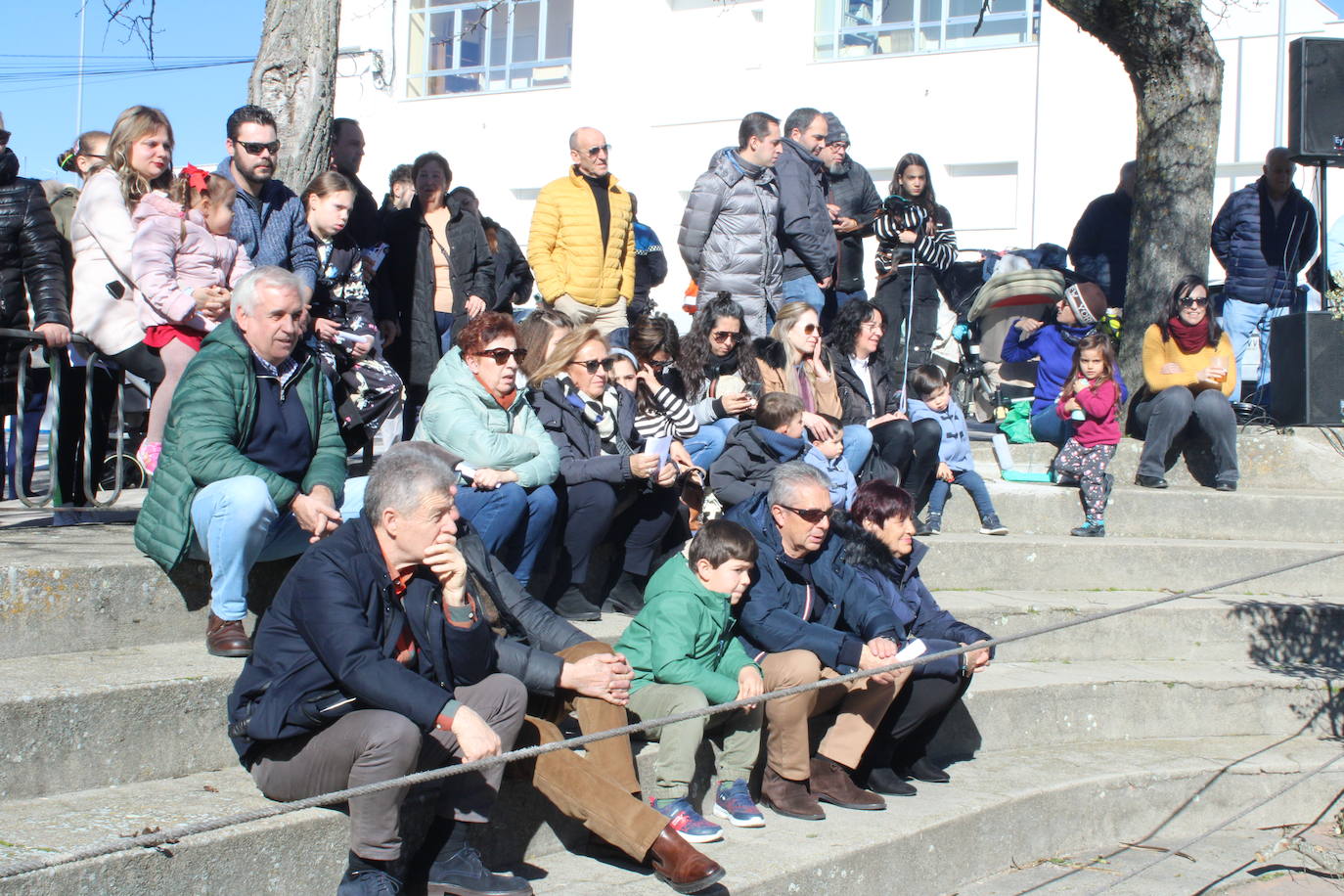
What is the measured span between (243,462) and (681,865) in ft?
6.04

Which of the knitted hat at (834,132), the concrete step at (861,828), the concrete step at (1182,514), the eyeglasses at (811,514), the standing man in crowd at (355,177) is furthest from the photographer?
the knitted hat at (834,132)

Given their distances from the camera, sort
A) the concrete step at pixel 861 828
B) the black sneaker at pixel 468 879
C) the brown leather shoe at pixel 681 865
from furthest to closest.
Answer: the brown leather shoe at pixel 681 865
the black sneaker at pixel 468 879
the concrete step at pixel 861 828

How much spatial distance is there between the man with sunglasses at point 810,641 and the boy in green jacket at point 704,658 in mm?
133

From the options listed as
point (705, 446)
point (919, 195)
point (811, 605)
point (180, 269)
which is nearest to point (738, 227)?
point (705, 446)

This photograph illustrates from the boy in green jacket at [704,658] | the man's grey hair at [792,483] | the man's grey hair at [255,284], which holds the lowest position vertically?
the boy in green jacket at [704,658]

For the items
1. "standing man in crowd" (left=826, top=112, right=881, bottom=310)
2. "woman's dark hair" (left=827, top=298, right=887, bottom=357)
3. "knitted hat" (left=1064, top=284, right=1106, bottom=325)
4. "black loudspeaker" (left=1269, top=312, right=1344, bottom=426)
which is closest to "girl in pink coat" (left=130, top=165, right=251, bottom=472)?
"woman's dark hair" (left=827, top=298, right=887, bottom=357)

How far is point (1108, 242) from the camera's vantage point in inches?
408

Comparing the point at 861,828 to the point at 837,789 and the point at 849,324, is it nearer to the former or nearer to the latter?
the point at 837,789

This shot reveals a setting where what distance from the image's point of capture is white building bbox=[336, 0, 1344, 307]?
648 inches

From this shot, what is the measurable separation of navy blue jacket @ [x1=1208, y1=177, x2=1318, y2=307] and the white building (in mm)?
6242

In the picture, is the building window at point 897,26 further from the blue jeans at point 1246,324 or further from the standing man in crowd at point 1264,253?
the blue jeans at point 1246,324

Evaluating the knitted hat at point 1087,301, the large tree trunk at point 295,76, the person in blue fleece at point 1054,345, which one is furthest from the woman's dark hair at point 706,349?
the knitted hat at point 1087,301

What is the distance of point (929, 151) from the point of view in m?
17.6

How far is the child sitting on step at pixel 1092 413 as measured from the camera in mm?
8086
